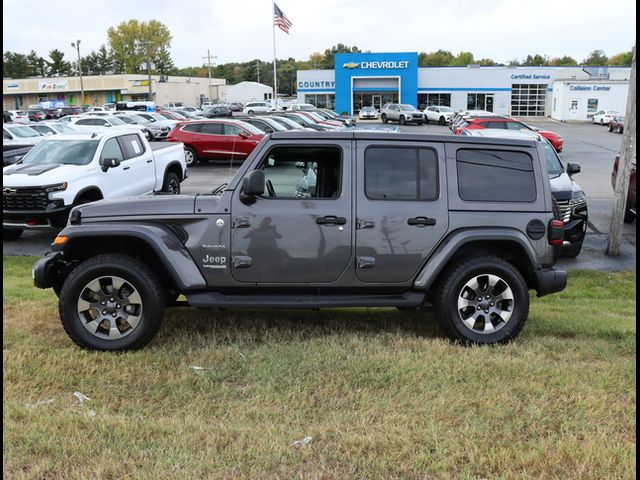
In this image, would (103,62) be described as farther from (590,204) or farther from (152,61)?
(590,204)

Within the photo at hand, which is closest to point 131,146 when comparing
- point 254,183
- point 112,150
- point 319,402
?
point 112,150

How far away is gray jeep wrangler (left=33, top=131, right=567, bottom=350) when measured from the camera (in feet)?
16.7

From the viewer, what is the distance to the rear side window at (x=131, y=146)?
12.3m

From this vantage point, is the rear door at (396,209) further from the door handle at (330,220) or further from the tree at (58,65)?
the tree at (58,65)

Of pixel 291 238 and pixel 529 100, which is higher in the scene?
pixel 529 100

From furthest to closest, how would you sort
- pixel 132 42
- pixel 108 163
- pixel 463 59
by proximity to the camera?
pixel 463 59 → pixel 132 42 → pixel 108 163

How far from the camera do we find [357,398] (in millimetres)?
4176

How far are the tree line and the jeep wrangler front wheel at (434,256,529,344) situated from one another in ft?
379

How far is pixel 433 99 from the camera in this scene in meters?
68.9

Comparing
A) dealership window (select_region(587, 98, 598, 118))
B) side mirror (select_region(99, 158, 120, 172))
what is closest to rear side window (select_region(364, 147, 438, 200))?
side mirror (select_region(99, 158, 120, 172))

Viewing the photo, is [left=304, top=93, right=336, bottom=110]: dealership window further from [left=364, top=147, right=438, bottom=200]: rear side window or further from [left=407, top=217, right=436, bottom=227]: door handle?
[left=407, top=217, right=436, bottom=227]: door handle

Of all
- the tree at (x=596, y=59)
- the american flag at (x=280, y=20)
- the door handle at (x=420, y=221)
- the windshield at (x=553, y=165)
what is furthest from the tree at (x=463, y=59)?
the door handle at (x=420, y=221)

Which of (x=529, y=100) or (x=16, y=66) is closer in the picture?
(x=529, y=100)

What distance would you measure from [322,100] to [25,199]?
63.3 m
